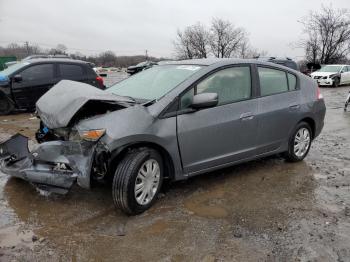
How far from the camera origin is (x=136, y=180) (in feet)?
11.7

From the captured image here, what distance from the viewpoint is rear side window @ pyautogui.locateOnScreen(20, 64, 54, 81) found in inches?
373

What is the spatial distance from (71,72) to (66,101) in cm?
655

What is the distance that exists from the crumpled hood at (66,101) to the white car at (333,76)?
20.9m

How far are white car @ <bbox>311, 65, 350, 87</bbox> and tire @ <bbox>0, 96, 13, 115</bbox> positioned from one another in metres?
18.7

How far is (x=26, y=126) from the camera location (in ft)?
27.0

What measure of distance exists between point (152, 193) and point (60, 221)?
945 millimetres

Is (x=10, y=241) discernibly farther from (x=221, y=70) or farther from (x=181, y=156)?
(x=221, y=70)

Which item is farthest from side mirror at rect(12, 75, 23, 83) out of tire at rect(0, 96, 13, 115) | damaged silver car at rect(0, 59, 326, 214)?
A: damaged silver car at rect(0, 59, 326, 214)

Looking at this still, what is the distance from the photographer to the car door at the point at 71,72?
9.91 meters

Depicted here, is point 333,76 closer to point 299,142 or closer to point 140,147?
point 299,142

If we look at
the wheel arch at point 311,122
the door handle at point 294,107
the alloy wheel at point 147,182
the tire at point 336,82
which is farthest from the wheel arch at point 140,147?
the tire at point 336,82

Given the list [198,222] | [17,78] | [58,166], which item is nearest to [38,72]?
[17,78]

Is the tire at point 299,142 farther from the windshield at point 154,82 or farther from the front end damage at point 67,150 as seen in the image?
the front end damage at point 67,150

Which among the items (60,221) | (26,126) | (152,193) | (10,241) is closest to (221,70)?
(152,193)
